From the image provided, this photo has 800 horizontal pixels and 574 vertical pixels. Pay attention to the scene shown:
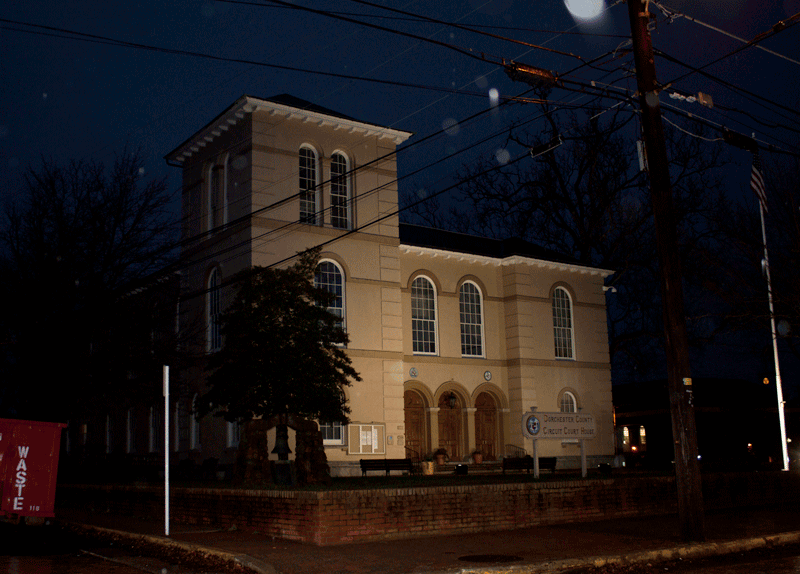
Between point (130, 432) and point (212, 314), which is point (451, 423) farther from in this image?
point (130, 432)

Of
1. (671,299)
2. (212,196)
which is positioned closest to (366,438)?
(212,196)

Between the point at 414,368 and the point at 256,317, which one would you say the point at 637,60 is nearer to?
the point at 256,317

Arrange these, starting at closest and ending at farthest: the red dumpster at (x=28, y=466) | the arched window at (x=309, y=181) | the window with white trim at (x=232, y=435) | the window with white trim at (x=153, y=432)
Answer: the red dumpster at (x=28, y=466) → the window with white trim at (x=232, y=435) → the arched window at (x=309, y=181) → the window with white trim at (x=153, y=432)

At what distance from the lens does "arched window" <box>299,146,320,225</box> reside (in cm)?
2781

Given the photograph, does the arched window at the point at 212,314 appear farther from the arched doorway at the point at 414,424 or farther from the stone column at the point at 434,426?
the stone column at the point at 434,426

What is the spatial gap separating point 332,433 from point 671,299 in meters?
15.9

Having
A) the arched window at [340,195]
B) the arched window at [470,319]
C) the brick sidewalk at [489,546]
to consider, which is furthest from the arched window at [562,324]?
the brick sidewalk at [489,546]

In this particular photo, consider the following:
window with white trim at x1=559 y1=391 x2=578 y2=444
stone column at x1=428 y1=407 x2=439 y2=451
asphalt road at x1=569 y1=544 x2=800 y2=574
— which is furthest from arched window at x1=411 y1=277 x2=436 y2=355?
asphalt road at x1=569 y1=544 x2=800 y2=574

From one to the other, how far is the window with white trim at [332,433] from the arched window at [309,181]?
7.03 metres

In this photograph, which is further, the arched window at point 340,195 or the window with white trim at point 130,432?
the window with white trim at point 130,432

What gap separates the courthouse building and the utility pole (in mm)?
11930

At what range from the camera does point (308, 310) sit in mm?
19906

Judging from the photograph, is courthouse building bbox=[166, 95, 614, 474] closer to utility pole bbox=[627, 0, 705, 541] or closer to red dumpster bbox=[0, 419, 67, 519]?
red dumpster bbox=[0, 419, 67, 519]

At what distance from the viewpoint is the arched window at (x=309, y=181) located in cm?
2781
